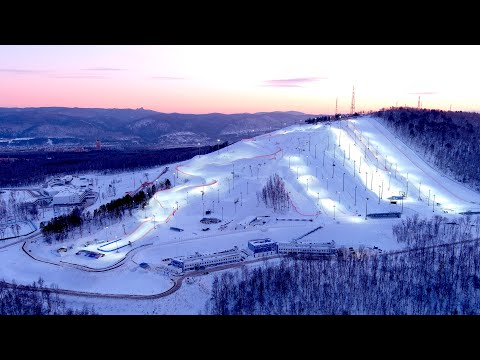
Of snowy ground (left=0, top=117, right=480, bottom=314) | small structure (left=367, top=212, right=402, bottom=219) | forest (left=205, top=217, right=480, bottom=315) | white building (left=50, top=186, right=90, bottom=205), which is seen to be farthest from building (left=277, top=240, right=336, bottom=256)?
white building (left=50, top=186, right=90, bottom=205)

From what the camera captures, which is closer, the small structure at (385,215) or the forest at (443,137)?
the small structure at (385,215)

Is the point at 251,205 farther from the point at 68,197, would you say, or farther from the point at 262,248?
the point at 68,197

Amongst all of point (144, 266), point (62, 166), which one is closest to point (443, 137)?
point (144, 266)

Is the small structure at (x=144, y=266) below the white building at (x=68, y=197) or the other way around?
below

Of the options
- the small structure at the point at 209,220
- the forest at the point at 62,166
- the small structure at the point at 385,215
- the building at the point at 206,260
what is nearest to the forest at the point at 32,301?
the building at the point at 206,260

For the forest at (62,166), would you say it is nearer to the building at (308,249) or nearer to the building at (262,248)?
the building at (262,248)
